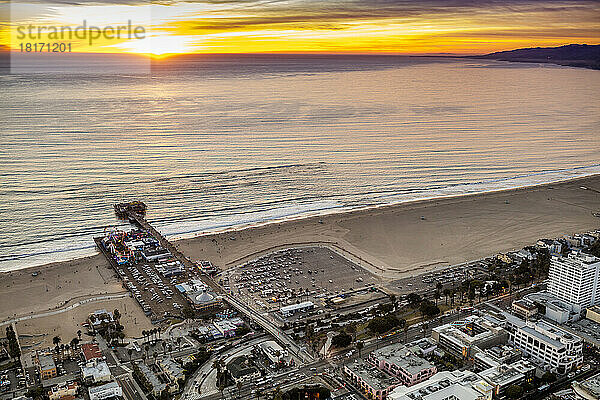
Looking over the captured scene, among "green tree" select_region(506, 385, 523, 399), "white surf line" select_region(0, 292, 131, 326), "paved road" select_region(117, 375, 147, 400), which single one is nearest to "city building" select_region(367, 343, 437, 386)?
"green tree" select_region(506, 385, 523, 399)

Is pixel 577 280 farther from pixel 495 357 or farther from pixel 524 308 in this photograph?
pixel 495 357

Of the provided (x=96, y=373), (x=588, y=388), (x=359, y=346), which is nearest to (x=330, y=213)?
(x=359, y=346)

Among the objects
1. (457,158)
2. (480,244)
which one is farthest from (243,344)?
(457,158)

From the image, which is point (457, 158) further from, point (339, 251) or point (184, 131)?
point (184, 131)

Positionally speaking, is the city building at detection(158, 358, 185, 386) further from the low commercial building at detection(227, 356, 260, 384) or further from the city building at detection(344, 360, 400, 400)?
the city building at detection(344, 360, 400, 400)

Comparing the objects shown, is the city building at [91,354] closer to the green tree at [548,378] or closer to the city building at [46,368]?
the city building at [46,368]

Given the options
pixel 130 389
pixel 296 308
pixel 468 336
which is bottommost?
pixel 130 389
